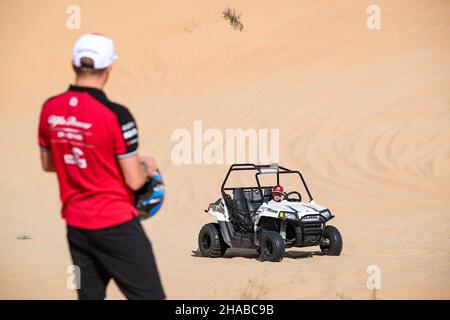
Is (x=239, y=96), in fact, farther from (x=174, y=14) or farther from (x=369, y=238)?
(x=369, y=238)

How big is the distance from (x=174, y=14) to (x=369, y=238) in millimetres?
22299

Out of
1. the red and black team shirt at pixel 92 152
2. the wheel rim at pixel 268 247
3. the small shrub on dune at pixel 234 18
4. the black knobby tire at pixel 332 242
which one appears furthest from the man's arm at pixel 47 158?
the small shrub on dune at pixel 234 18

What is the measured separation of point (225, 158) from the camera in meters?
24.8

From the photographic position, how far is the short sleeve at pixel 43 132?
4.99 m

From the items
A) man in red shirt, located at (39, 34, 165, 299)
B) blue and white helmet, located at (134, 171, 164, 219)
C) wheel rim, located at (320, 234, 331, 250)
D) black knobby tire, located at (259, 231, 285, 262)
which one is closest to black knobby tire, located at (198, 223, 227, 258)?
black knobby tire, located at (259, 231, 285, 262)

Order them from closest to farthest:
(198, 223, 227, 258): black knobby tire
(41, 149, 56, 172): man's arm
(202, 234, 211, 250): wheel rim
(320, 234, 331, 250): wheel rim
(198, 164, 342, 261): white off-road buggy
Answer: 1. (41, 149, 56, 172): man's arm
2. (198, 164, 342, 261): white off-road buggy
3. (320, 234, 331, 250): wheel rim
4. (198, 223, 227, 258): black knobby tire
5. (202, 234, 211, 250): wheel rim

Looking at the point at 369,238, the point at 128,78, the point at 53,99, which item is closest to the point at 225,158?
the point at 128,78

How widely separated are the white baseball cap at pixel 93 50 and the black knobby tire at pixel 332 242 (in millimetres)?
8186

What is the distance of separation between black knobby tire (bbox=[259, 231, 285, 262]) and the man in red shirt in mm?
7180

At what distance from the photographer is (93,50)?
4883 mm

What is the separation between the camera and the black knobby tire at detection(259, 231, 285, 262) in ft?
39.6

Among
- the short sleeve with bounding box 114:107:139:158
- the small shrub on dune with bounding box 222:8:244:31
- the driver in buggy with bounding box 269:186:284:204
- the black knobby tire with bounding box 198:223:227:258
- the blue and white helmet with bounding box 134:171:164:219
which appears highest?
the small shrub on dune with bounding box 222:8:244:31

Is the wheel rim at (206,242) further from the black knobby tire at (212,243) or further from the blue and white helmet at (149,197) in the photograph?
the blue and white helmet at (149,197)

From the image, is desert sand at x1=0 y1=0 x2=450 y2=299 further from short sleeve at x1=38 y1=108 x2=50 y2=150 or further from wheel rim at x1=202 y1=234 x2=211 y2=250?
short sleeve at x1=38 y1=108 x2=50 y2=150
